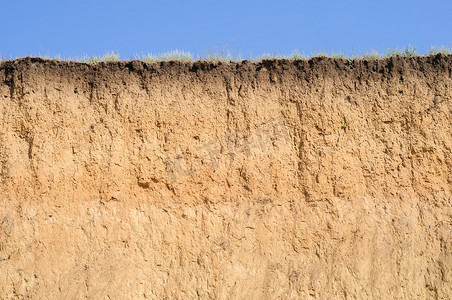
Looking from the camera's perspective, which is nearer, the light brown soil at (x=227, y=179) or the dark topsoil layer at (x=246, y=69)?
the light brown soil at (x=227, y=179)

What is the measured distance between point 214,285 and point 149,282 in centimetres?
92

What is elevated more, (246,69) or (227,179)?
(246,69)

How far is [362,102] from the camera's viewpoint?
798 cm

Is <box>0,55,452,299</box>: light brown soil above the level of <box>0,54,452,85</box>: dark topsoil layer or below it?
below

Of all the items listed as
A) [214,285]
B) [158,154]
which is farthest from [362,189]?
[158,154]

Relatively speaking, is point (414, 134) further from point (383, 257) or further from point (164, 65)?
point (164, 65)

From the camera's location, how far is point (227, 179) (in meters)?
7.61

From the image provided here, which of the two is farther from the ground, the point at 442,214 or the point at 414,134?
the point at 414,134

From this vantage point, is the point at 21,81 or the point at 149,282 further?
the point at 21,81

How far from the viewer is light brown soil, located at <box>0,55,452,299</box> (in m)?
7.22

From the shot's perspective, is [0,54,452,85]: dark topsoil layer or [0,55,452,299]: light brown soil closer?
[0,55,452,299]: light brown soil

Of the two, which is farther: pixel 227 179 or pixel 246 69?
pixel 246 69

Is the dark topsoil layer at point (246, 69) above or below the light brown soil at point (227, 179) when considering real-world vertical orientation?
above

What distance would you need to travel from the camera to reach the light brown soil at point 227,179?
7.22 meters
